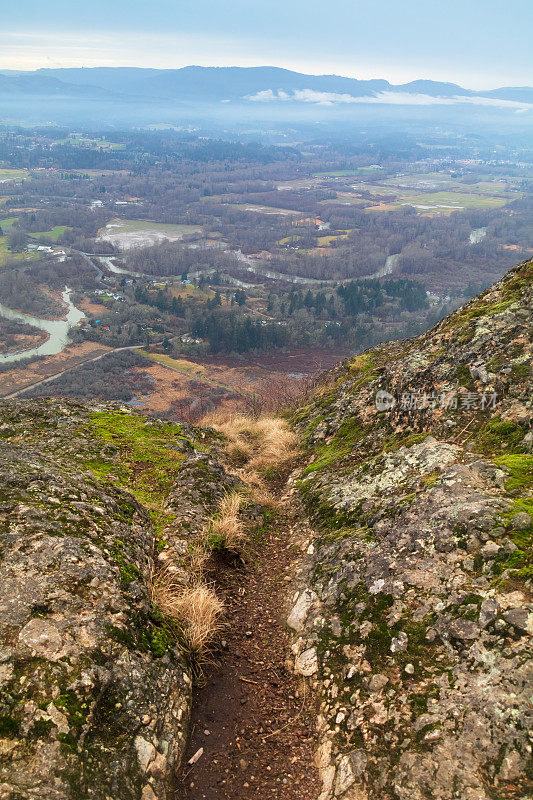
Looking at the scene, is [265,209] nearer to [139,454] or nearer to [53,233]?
[53,233]

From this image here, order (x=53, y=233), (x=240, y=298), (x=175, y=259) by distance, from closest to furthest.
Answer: (x=240, y=298)
(x=175, y=259)
(x=53, y=233)

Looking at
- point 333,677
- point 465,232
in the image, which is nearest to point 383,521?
point 333,677

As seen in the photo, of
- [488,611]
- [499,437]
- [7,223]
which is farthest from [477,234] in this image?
[488,611]

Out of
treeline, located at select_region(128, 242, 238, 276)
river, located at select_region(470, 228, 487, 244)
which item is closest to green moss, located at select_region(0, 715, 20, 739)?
treeline, located at select_region(128, 242, 238, 276)

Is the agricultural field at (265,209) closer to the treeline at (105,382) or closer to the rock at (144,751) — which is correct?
the treeline at (105,382)

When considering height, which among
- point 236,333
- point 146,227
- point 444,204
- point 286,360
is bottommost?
point 286,360
